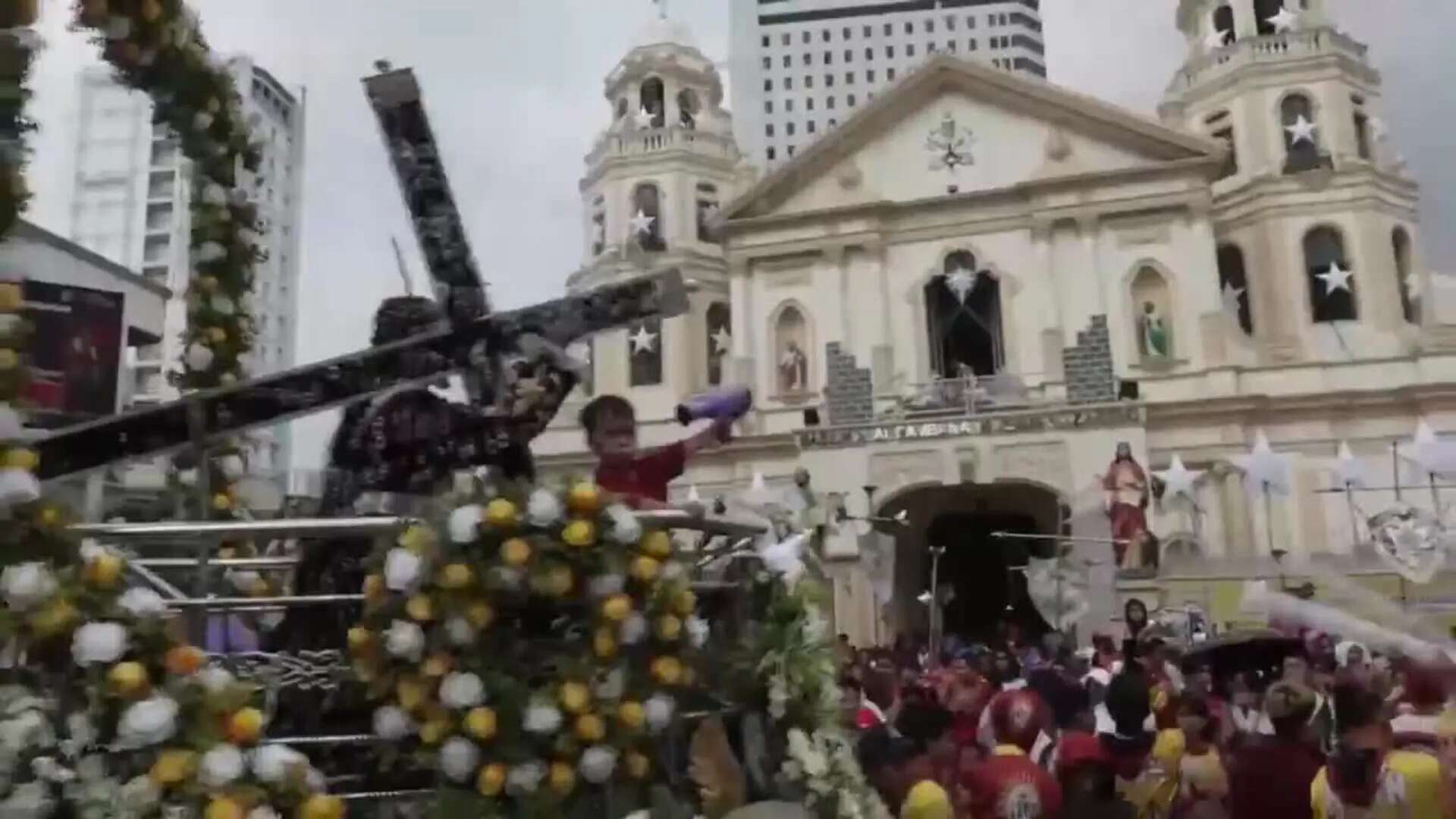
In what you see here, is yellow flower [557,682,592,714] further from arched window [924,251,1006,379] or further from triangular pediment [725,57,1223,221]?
triangular pediment [725,57,1223,221]

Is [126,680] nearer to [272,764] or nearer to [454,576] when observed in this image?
[272,764]

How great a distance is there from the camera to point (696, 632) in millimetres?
3609

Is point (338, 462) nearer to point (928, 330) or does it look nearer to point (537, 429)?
point (537, 429)

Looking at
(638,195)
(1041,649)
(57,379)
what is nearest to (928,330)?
(638,195)

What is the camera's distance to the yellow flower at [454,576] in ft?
10.8

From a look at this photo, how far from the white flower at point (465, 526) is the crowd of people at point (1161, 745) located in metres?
1.98

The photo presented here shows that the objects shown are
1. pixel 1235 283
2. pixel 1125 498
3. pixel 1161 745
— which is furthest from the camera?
pixel 1235 283

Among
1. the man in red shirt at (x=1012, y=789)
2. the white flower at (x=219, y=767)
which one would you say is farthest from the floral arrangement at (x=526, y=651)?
the man in red shirt at (x=1012, y=789)

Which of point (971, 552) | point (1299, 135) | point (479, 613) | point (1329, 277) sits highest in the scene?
point (1299, 135)

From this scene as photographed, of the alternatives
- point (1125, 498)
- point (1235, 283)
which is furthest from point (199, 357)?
point (1235, 283)

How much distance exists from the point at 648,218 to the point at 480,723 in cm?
2845

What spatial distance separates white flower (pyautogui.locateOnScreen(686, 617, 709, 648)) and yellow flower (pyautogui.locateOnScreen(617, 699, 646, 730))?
0.97 ft

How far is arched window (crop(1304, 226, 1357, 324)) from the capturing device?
85.3 ft

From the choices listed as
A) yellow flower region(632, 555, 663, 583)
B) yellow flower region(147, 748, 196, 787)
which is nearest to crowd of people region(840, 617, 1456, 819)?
yellow flower region(632, 555, 663, 583)
